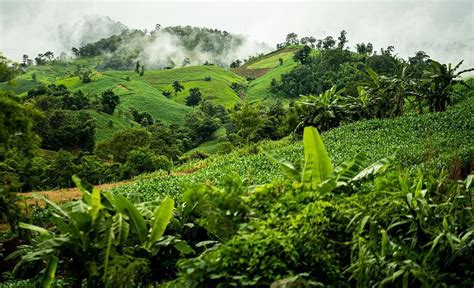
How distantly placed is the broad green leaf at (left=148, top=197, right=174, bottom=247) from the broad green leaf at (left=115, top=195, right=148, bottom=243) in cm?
13

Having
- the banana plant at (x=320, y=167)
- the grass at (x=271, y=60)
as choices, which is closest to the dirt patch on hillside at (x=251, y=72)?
the grass at (x=271, y=60)

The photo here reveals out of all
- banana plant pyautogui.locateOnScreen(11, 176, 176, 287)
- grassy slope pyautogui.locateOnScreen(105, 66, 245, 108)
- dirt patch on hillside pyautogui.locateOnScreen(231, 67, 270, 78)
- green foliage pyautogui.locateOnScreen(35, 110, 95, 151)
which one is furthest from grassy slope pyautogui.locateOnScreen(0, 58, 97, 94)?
banana plant pyautogui.locateOnScreen(11, 176, 176, 287)

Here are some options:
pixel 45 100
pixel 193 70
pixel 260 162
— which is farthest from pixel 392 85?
pixel 193 70

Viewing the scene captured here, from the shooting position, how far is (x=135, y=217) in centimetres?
678

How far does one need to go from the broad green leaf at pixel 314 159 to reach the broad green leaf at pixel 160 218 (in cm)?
213

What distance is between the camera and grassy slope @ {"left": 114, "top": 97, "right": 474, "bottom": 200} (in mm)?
18803

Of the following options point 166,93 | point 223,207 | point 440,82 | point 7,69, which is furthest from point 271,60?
point 223,207

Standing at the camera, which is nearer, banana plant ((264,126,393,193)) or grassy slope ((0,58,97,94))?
banana plant ((264,126,393,193))

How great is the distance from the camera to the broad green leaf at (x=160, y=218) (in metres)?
6.86

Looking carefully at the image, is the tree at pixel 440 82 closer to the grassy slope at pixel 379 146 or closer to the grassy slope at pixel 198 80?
the grassy slope at pixel 379 146

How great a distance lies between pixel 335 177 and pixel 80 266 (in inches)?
154

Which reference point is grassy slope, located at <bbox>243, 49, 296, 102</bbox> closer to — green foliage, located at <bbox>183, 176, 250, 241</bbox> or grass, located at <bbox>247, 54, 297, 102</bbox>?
grass, located at <bbox>247, 54, 297, 102</bbox>

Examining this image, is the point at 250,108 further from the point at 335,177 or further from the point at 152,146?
the point at 335,177

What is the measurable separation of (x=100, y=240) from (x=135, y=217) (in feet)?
1.87
